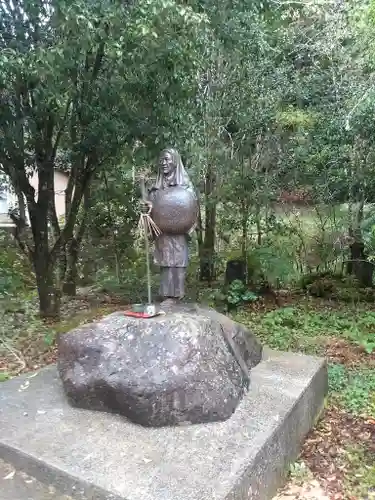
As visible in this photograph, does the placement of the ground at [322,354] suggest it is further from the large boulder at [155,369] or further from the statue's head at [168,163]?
the statue's head at [168,163]

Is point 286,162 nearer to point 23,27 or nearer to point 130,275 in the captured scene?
point 130,275

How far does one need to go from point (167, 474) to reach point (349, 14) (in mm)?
6317

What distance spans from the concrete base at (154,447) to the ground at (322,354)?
0.82 feet

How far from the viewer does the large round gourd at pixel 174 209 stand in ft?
14.2

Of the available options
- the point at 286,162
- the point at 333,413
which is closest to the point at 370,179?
A: the point at 286,162

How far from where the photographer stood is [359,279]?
363 inches

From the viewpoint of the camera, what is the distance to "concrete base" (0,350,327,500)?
8.96ft

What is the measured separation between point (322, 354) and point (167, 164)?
321 cm

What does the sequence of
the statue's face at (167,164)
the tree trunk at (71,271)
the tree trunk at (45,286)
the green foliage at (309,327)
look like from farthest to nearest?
the tree trunk at (71,271), the tree trunk at (45,286), the green foliage at (309,327), the statue's face at (167,164)

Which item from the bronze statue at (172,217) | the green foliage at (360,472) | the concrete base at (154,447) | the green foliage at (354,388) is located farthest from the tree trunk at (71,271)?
the green foliage at (360,472)

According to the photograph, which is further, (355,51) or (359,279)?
(359,279)

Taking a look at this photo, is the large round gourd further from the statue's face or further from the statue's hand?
the statue's face

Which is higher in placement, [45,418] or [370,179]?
[370,179]

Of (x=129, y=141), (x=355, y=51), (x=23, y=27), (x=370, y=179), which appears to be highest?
(x=355, y=51)
